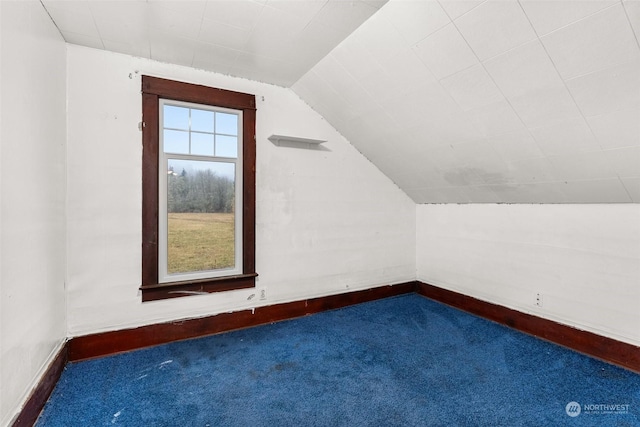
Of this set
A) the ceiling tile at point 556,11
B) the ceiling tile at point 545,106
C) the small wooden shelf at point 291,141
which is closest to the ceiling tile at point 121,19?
the small wooden shelf at point 291,141

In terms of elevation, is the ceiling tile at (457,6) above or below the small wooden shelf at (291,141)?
above

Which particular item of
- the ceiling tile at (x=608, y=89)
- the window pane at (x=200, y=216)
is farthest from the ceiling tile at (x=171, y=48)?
the ceiling tile at (x=608, y=89)

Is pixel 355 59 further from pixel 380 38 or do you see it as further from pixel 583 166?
pixel 583 166

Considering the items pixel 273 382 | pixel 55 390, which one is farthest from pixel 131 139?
pixel 273 382

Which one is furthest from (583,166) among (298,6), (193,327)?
(193,327)

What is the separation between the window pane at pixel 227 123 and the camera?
297 centimetres

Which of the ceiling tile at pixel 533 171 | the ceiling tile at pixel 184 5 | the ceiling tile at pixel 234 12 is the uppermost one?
the ceiling tile at pixel 184 5

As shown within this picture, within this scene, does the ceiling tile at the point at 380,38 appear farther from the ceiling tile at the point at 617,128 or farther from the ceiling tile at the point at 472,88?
the ceiling tile at the point at 617,128

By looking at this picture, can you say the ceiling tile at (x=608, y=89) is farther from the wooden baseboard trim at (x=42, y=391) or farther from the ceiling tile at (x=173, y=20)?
the wooden baseboard trim at (x=42, y=391)

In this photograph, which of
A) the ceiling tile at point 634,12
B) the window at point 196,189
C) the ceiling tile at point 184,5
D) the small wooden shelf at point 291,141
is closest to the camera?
the ceiling tile at point 634,12

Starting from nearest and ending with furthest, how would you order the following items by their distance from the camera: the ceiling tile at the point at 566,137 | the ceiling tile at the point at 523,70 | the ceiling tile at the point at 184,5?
the ceiling tile at the point at 523,70
the ceiling tile at the point at 184,5
the ceiling tile at the point at 566,137

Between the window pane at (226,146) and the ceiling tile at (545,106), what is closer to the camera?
the ceiling tile at (545,106)

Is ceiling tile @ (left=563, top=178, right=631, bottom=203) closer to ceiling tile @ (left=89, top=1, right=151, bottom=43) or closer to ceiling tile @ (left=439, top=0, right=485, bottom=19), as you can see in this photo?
ceiling tile @ (left=439, top=0, right=485, bottom=19)

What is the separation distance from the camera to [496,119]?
2.35m
